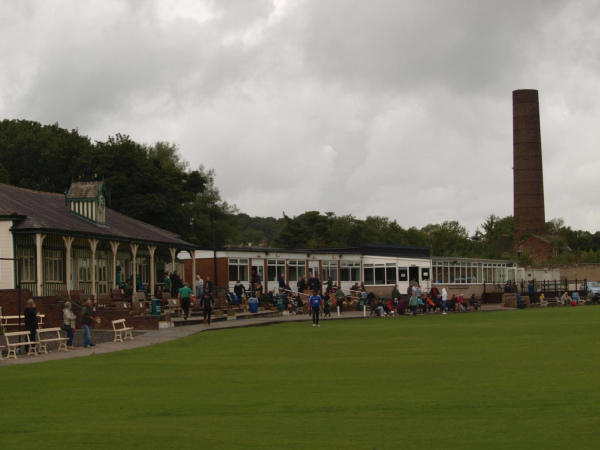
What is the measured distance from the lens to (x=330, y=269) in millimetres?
60344

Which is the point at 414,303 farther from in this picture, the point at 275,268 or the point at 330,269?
the point at 330,269

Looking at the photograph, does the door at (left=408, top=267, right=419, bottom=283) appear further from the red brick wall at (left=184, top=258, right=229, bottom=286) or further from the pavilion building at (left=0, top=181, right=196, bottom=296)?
the pavilion building at (left=0, top=181, right=196, bottom=296)

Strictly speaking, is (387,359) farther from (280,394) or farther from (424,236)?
(424,236)

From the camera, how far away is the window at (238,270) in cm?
5247

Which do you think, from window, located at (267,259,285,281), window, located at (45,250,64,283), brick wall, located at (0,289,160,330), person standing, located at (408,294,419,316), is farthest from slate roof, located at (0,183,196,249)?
person standing, located at (408,294,419,316)

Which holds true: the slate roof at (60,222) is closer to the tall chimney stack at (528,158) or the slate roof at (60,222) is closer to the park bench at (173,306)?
the park bench at (173,306)

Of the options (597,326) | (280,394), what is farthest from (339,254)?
(280,394)

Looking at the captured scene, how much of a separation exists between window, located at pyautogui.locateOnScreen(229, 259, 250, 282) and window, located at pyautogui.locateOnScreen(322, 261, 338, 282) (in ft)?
26.2

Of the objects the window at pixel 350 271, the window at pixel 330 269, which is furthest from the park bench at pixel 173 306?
the window at pixel 350 271

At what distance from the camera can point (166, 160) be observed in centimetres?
9031

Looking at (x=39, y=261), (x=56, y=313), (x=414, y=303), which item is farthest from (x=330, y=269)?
(x=56, y=313)

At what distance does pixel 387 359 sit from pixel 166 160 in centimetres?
7320

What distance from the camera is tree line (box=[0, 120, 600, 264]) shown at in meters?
61.3

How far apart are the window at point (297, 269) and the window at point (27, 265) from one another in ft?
77.3
